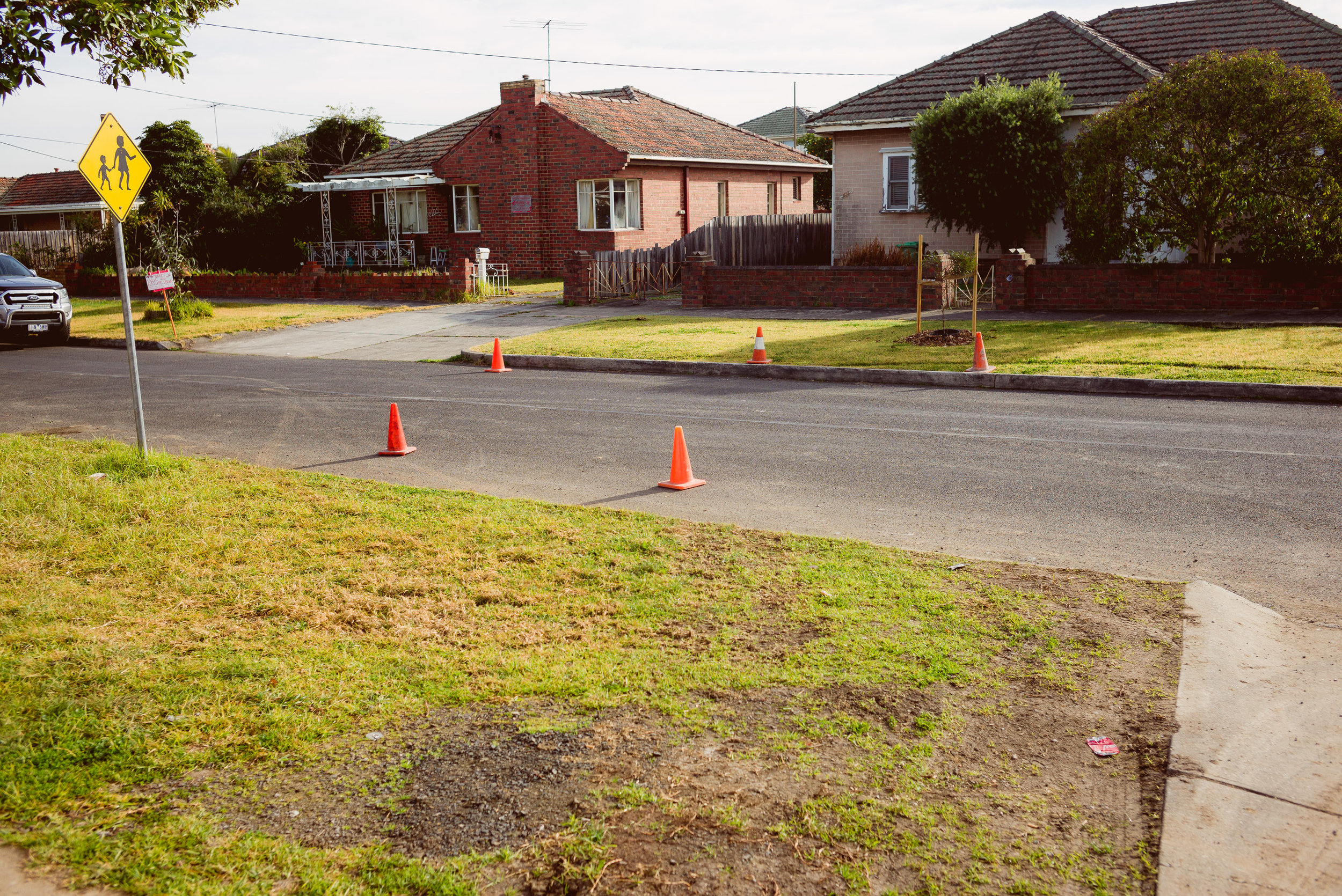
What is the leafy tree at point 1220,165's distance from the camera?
53.5 ft

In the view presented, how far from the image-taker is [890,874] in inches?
122

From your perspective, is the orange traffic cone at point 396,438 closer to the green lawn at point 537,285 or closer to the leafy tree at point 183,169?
the green lawn at point 537,285

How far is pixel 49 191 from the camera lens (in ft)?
168

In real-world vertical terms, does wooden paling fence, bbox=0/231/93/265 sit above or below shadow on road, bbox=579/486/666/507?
above

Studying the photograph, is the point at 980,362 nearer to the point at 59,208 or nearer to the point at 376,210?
the point at 376,210

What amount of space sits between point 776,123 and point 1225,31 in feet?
171

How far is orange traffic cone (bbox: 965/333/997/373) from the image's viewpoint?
13.3 metres

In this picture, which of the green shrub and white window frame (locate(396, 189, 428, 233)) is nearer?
the green shrub

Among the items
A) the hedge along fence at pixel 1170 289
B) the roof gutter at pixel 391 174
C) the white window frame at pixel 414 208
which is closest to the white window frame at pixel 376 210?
the white window frame at pixel 414 208

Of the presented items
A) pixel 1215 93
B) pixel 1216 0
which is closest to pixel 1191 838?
pixel 1215 93

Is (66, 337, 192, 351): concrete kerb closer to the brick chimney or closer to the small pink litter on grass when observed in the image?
the brick chimney

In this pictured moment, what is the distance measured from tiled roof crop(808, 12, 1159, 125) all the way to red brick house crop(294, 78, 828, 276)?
22.2 ft

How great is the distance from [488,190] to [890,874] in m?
31.8

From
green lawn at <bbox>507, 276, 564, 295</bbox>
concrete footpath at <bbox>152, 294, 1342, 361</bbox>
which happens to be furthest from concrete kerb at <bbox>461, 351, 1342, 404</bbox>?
green lawn at <bbox>507, 276, 564, 295</bbox>
